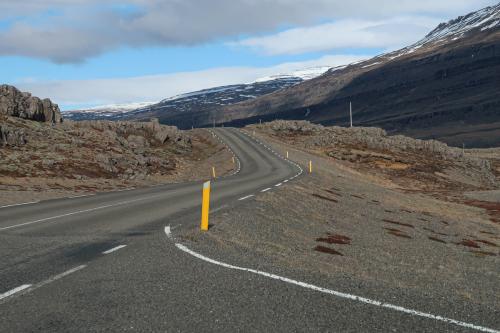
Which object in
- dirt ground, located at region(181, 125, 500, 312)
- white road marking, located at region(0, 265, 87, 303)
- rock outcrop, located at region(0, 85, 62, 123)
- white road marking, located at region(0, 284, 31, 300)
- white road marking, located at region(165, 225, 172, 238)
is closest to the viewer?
white road marking, located at region(0, 284, 31, 300)

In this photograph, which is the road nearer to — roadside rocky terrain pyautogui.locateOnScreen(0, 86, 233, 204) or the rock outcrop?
roadside rocky terrain pyautogui.locateOnScreen(0, 86, 233, 204)

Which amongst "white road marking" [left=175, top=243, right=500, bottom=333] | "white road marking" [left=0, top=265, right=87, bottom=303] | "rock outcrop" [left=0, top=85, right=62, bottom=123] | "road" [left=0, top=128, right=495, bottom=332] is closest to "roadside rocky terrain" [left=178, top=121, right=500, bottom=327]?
"white road marking" [left=175, top=243, right=500, bottom=333]

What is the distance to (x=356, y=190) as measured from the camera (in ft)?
133

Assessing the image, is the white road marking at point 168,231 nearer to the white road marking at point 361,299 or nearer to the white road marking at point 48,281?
the white road marking at point 361,299

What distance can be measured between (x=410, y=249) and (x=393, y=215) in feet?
37.8

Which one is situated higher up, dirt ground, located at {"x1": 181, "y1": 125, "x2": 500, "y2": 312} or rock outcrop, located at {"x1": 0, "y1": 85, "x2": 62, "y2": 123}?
rock outcrop, located at {"x1": 0, "y1": 85, "x2": 62, "y2": 123}

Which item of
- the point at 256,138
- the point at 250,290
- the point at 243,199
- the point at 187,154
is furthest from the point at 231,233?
the point at 256,138

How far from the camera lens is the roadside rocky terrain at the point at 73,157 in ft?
115

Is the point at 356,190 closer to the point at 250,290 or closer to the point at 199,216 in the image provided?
the point at 199,216


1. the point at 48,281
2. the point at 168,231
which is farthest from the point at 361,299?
the point at 168,231

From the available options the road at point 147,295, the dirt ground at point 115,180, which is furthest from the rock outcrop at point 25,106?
the road at point 147,295

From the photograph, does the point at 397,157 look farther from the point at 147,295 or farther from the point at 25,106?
the point at 147,295

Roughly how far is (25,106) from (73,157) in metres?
16.5

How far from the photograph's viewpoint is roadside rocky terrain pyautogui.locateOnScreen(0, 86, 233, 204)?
115 feet
